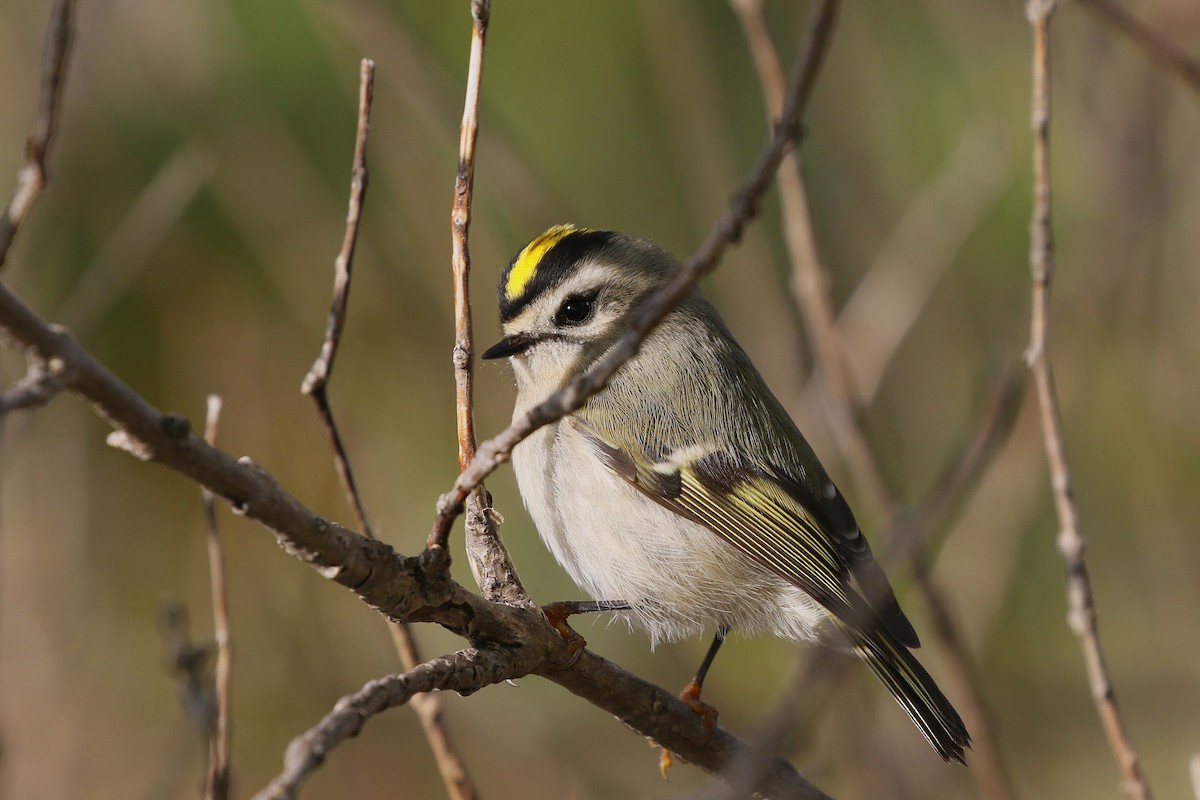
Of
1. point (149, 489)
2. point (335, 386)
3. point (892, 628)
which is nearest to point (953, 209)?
point (892, 628)

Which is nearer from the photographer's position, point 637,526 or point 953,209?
point 637,526

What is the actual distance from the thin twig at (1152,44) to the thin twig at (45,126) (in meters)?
1.19

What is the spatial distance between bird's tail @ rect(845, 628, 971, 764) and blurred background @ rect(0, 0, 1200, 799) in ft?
1.42

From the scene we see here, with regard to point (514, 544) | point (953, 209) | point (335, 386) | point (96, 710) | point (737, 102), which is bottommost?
point (96, 710)

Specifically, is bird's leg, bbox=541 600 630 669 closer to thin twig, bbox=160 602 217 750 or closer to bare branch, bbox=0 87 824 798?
bare branch, bbox=0 87 824 798

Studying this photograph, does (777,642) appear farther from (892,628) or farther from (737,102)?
(737,102)

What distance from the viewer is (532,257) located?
229 cm

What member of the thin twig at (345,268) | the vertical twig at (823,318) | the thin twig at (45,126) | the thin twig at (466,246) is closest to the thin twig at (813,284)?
the vertical twig at (823,318)

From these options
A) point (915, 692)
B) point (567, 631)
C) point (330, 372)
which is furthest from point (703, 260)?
point (915, 692)

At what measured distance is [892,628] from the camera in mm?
2037

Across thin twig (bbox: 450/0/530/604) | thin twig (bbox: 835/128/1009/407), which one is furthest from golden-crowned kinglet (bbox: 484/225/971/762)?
thin twig (bbox: 450/0/530/604)

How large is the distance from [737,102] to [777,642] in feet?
5.75

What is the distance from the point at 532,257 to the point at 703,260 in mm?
1354

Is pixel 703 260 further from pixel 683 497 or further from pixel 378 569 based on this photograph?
pixel 683 497
